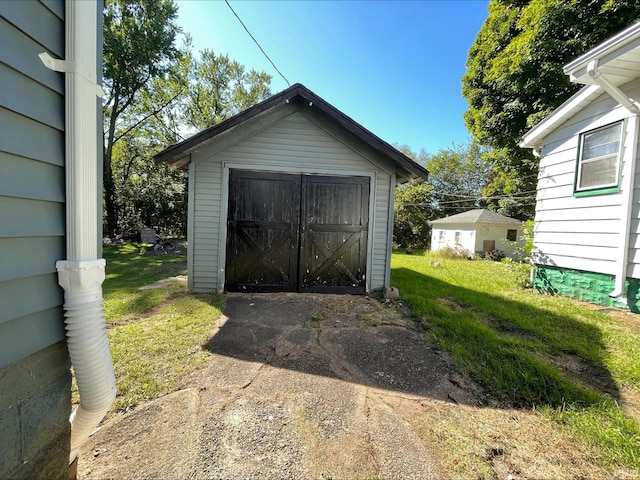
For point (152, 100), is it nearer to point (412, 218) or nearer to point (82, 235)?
point (412, 218)

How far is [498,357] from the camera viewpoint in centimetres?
271

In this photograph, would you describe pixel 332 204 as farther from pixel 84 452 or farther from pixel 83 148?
pixel 84 452

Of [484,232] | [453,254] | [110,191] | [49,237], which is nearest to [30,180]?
[49,237]

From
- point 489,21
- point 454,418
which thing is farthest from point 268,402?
point 489,21

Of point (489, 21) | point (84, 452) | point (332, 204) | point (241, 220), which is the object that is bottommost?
point (84, 452)

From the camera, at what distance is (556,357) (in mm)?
2801

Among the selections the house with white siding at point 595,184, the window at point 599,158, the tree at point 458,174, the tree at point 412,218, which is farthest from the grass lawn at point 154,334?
the tree at point 458,174

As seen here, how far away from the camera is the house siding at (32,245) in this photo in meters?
1.11

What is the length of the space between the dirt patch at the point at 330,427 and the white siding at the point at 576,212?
365cm

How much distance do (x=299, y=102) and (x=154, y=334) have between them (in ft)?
14.3

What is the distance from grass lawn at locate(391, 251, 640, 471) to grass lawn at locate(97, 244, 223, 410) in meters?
2.76

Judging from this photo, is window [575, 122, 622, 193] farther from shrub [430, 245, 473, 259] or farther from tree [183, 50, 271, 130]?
tree [183, 50, 271, 130]

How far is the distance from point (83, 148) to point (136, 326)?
274 centimetres

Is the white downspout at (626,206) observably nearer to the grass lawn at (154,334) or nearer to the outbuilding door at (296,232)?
the outbuilding door at (296,232)
